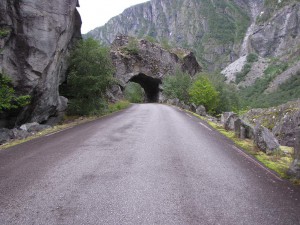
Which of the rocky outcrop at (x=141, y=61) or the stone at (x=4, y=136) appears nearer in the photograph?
the stone at (x=4, y=136)

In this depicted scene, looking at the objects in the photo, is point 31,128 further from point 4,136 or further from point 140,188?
point 140,188

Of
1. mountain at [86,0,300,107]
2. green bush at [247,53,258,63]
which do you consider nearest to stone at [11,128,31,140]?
mountain at [86,0,300,107]

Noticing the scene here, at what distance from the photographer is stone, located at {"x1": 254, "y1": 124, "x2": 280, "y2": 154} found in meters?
7.90

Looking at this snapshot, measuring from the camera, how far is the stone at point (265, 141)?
7898 millimetres

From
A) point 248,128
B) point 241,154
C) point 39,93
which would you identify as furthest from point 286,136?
point 39,93

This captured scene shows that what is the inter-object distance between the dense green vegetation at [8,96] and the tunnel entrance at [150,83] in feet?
130

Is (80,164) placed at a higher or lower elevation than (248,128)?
lower

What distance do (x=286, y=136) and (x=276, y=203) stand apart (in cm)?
608

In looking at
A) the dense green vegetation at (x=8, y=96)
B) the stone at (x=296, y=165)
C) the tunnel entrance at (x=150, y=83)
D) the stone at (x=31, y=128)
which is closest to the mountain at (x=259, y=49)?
the tunnel entrance at (x=150, y=83)

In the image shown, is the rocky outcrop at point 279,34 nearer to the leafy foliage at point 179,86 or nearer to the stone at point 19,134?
the leafy foliage at point 179,86

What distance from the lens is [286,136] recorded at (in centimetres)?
992

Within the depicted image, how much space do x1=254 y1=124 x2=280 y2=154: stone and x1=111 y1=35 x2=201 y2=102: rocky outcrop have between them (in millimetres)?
41480

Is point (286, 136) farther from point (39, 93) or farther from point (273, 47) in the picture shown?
point (273, 47)

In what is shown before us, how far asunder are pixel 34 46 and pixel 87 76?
179 inches
